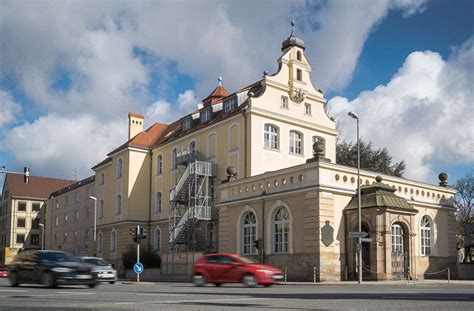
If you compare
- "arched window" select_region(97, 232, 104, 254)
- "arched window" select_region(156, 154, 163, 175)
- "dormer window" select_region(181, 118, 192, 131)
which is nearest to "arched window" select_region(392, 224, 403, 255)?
"dormer window" select_region(181, 118, 192, 131)

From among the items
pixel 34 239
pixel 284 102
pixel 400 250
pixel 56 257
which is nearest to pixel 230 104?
pixel 284 102

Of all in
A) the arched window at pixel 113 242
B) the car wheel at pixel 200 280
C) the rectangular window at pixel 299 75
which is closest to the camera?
the car wheel at pixel 200 280

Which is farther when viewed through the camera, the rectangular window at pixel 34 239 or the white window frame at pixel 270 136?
the rectangular window at pixel 34 239

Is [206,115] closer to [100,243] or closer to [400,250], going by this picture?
[400,250]

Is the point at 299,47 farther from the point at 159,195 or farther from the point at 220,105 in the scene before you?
the point at 159,195

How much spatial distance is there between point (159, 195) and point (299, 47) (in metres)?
18.7

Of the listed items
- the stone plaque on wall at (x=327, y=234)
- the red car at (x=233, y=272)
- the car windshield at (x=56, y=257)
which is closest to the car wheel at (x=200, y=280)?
the red car at (x=233, y=272)

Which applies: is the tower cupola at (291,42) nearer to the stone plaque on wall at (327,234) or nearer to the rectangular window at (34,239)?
the stone plaque on wall at (327,234)

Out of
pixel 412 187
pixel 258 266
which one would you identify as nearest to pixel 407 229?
pixel 412 187

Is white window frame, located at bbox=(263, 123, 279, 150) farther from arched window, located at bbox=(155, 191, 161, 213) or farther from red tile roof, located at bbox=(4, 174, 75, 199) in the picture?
red tile roof, located at bbox=(4, 174, 75, 199)

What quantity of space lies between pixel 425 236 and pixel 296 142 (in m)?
12.3

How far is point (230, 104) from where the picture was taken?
44.3m

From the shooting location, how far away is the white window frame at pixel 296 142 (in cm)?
4316

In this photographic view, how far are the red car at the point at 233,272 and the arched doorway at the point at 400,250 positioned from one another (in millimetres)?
10328
